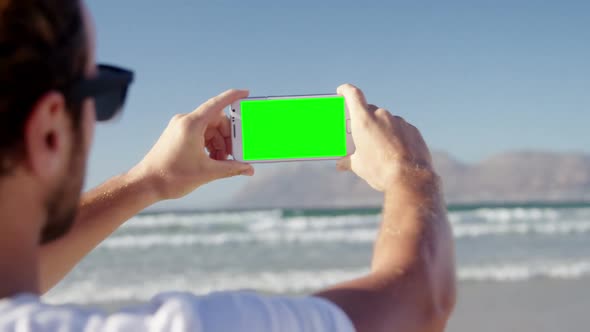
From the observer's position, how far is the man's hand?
174 centimetres

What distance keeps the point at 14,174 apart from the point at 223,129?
113 centimetres

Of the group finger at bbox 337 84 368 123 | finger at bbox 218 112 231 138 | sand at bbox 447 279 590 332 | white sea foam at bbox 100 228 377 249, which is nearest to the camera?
finger at bbox 337 84 368 123

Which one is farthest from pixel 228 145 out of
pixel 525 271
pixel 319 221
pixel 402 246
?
pixel 319 221

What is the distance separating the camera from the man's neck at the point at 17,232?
90cm

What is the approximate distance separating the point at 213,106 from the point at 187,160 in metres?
0.19

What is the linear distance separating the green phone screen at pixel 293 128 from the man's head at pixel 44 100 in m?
1.14

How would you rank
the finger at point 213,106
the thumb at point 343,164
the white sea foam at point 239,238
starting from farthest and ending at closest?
the white sea foam at point 239,238 → the finger at point 213,106 → the thumb at point 343,164

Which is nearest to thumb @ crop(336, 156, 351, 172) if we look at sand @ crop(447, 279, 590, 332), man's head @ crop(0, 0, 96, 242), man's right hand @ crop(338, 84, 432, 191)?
man's right hand @ crop(338, 84, 432, 191)

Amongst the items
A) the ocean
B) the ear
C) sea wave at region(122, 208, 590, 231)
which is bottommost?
sea wave at region(122, 208, 590, 231)

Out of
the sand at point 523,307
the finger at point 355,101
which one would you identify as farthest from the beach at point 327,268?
the finger at point 355,101

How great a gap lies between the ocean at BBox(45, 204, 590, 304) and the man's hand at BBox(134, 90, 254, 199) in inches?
255

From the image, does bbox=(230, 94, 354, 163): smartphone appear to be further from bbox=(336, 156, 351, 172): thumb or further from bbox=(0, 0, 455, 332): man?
bbox=(0, 0, 455, 332): man

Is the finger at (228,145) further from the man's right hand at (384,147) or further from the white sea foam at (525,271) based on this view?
the white sea foam at (525,271)

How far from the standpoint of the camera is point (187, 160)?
1.79 metres
